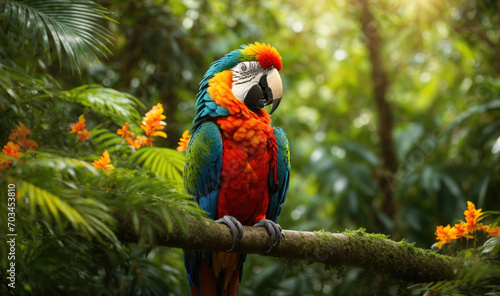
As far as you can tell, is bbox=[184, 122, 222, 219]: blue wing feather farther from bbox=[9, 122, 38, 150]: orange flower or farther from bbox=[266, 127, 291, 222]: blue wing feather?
bbox=[9, 122, 38, 150]: orange flower

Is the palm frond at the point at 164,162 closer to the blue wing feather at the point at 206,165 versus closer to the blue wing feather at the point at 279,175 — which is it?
the blue wing feather at the point at 206,165

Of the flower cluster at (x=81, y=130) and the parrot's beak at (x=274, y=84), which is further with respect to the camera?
the parrot's beak at (x=274, y=84)

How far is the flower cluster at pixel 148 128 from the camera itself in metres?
1.83

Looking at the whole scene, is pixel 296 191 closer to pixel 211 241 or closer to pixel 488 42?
pixel 488 42

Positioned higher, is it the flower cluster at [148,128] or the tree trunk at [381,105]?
the tree trunk at [381,105]

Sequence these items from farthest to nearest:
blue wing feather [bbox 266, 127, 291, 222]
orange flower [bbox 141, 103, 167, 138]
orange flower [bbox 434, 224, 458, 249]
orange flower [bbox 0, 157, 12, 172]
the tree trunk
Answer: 1. the tree trunk
2. blue wing feather [bbox 266, 127, 291, 222]
3. orange flower [bbox 141, 103, 167, 138]
4. orange flower [bbox 434, 224, 458, 249]
5. orange flower [bbox 0, 157, 12, 172]

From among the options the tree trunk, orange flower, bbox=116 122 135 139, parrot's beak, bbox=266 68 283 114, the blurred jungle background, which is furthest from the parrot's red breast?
the tree trunk

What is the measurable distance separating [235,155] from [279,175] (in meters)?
0.27

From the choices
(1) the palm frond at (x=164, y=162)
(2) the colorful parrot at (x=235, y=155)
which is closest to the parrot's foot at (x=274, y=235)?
(2) the colorful parrot at (x=235, y=155)

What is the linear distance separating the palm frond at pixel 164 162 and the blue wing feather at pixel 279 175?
0.46 meters

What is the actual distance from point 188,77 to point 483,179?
2579 mm

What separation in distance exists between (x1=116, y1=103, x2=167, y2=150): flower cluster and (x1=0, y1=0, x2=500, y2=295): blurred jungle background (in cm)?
4

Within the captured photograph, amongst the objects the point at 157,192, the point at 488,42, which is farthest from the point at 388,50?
the point at 157,192

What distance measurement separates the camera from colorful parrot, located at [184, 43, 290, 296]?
1937 millimetres
